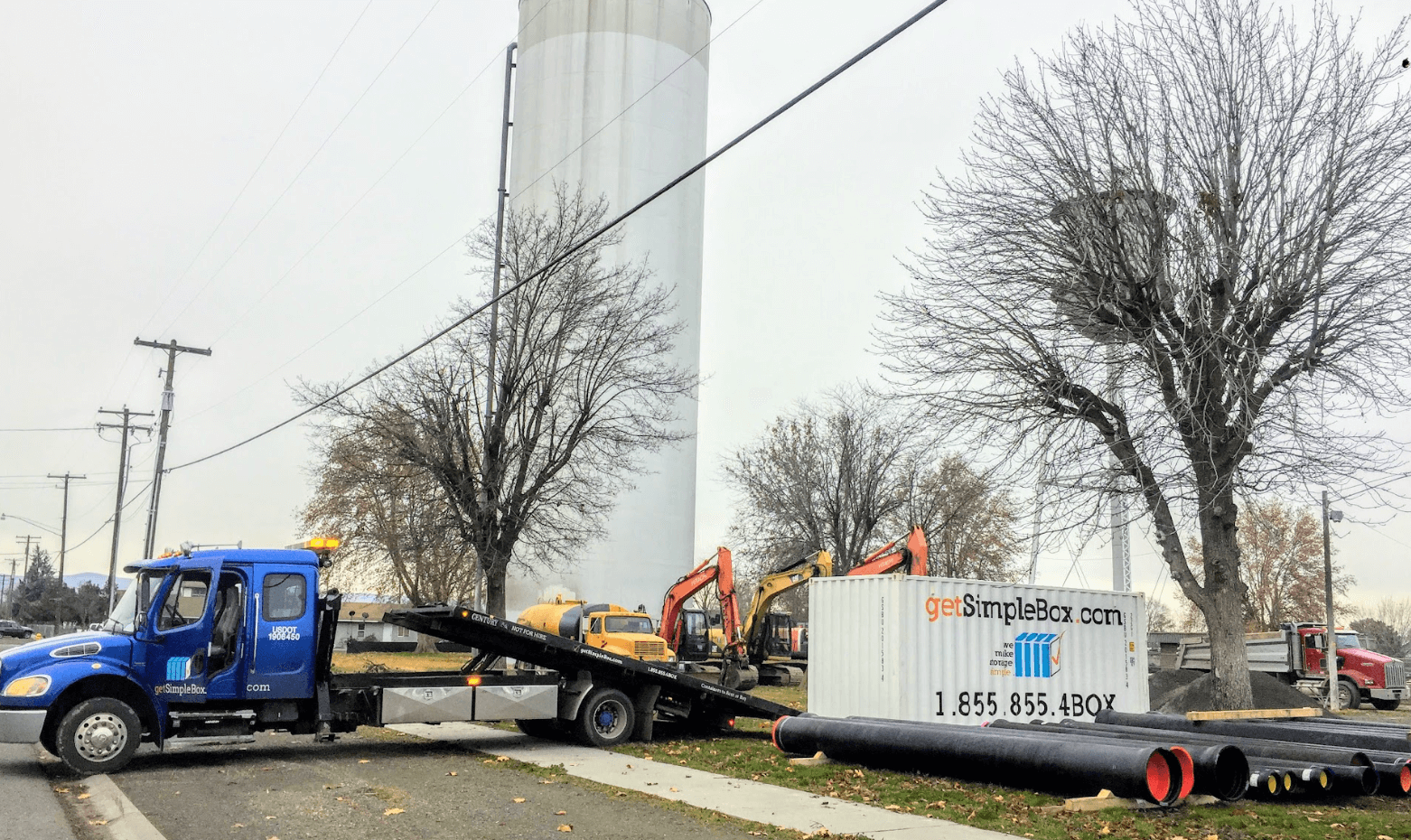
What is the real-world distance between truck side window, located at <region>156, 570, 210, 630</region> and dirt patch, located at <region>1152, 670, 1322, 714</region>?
18758mm

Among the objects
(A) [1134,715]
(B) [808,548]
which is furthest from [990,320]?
(B) [808,548]

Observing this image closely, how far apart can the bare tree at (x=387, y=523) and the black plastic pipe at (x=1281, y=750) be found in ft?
60.8

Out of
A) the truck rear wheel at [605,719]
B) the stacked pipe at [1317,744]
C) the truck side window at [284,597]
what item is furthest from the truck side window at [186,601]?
the stacked pipe at [1317,744]

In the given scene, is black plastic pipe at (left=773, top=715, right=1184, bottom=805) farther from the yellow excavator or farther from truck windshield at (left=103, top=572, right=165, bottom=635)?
the yellow excavator

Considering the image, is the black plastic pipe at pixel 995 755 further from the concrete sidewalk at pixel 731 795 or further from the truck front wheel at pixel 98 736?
the truck front wheel at pixel 98 736

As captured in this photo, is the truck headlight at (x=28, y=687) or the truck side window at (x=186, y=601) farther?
the truck side window at (x=186, y=601)

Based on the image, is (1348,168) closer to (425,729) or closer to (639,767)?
(639,767)

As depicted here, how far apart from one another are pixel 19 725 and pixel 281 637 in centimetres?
287

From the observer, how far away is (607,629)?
85.3ft

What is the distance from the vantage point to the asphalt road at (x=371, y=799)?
966 cm

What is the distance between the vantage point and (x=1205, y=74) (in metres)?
19.2

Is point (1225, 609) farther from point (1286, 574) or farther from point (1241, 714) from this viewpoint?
point (1286, 574)

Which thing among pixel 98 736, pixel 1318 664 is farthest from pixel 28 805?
pixel 1318 664

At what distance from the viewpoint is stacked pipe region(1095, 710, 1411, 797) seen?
463 inches
